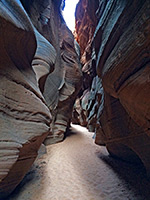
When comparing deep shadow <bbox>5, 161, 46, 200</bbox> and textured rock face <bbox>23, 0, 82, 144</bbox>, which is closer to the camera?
deep shadow <bbox>5, 161, 46, 200</bbox>

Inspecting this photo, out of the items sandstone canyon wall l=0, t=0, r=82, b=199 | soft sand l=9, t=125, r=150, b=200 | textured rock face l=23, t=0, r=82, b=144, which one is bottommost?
soft sand l=9, t=125, r=150, b=200

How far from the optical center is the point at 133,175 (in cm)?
Answer: 555

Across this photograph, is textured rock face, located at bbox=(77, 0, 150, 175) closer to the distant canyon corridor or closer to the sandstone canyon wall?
the distant canyon corridor

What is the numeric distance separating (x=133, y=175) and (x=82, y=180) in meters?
2.26

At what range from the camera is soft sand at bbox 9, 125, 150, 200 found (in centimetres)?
446

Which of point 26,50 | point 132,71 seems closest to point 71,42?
point 26,50

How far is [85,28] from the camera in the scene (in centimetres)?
2219

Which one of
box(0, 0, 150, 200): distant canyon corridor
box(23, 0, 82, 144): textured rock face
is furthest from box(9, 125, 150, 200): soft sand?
box(23, 0, 82, 144): textured rock face

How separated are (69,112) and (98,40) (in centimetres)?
881

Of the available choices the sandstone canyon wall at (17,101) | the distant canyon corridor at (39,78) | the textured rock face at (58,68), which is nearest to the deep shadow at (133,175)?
the distant canyon corridor at (39,78)

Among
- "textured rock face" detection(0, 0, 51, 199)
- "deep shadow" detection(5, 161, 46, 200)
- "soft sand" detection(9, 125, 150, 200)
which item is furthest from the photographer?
"soft sand" detection(9, 125, 150, 200)

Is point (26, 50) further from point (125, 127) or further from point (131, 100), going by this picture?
point (125, 127)

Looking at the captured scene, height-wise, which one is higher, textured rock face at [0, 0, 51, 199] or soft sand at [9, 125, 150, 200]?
textured rock face at [0, 0, 51, 199]

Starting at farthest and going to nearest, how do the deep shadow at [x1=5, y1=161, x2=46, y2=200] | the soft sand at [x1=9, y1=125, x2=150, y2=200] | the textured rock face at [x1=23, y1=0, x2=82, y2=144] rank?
the textured rock face at [x1=23, y1=0, x2=82, y2=144]
the soft sand at [x1=9, y1=125, x2=150, y2=200]
the deep shadow at [x1=5, y1=161, x2=46, y2=200]
